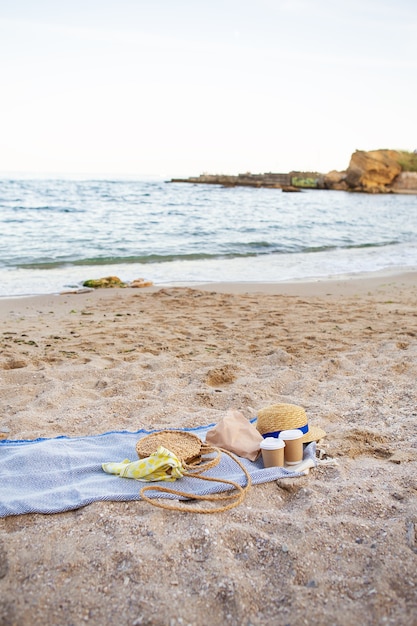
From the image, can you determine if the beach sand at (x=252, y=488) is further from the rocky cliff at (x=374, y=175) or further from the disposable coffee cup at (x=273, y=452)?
the rocky cliff at (x=374, y=175)

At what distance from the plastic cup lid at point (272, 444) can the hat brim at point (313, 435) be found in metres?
0.17

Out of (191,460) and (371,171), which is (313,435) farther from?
(371,171)

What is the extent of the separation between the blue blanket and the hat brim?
0.04m

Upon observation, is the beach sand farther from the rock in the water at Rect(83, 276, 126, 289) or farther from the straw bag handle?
the rock in the water at Rect(83, 276, 126, 289)

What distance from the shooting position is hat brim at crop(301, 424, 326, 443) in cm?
315

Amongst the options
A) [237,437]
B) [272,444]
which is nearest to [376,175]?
[237,437]

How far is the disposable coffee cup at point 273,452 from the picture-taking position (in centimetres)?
294

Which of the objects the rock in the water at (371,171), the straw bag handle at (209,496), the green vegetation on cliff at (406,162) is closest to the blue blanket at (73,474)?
the straw bag handle at (209,496)

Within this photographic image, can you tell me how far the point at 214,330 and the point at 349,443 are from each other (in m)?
2.97

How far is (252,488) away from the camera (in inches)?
109

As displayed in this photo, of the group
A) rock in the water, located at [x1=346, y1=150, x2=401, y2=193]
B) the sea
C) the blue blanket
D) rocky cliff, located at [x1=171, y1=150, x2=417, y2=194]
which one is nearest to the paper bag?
the blue blanket

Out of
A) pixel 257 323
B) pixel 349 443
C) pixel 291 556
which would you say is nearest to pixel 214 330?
pixel 257 323

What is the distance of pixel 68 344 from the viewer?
5.50 metres

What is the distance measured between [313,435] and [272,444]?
0.37 m
